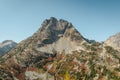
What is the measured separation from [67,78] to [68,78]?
9.3 inches

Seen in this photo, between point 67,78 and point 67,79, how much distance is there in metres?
0.23

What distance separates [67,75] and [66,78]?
2.40 feet

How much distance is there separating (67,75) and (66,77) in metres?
0.53

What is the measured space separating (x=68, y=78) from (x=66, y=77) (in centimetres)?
54

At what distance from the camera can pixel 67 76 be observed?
54.8m

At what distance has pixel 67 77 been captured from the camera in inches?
2151

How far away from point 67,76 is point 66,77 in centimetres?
33

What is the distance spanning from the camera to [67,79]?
54500mm

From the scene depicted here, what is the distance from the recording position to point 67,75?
5488cm

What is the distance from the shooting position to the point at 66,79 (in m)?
54.6

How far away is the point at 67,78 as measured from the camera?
2147 inches

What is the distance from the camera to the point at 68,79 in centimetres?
5441

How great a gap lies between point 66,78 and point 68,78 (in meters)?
0.49

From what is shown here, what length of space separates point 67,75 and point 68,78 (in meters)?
0.78
